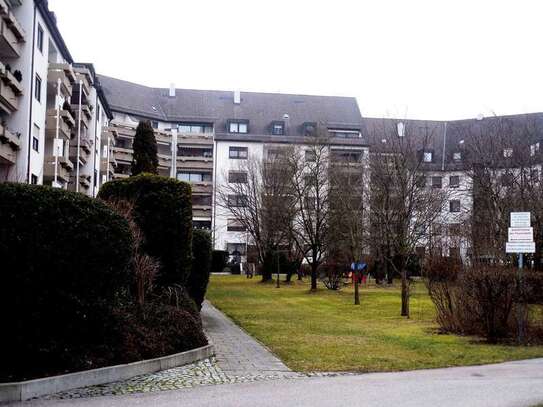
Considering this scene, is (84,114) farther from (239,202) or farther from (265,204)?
(265,204)

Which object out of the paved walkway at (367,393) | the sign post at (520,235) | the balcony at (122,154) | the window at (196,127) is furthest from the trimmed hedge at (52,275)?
the window at (196,127)

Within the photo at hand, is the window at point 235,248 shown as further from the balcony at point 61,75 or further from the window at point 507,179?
the window at point 507,179

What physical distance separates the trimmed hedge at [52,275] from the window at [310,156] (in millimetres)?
36043

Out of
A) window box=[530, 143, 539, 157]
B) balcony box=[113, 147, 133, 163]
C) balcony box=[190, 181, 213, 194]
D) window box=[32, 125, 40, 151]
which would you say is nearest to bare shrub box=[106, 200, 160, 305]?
window box=[32, 125, 40, 151]

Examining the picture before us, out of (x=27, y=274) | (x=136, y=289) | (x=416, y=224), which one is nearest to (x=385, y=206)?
(x=416, y=224)

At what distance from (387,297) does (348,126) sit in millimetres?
46451

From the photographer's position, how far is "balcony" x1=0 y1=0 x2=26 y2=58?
30547 mm

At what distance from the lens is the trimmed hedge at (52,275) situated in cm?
900

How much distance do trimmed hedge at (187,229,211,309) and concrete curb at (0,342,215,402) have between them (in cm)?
821

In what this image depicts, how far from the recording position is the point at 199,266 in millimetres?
20594

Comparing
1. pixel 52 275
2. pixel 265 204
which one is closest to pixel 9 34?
pixel 265 204

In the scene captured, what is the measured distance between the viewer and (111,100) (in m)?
75.6

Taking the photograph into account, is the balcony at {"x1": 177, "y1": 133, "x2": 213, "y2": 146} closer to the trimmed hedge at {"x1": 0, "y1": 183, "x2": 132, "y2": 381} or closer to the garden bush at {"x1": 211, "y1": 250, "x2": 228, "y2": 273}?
the garden bush at {"x1": 211, "y1": 250, "x2": 228, "y2": 273}

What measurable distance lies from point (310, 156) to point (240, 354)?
35.3m
